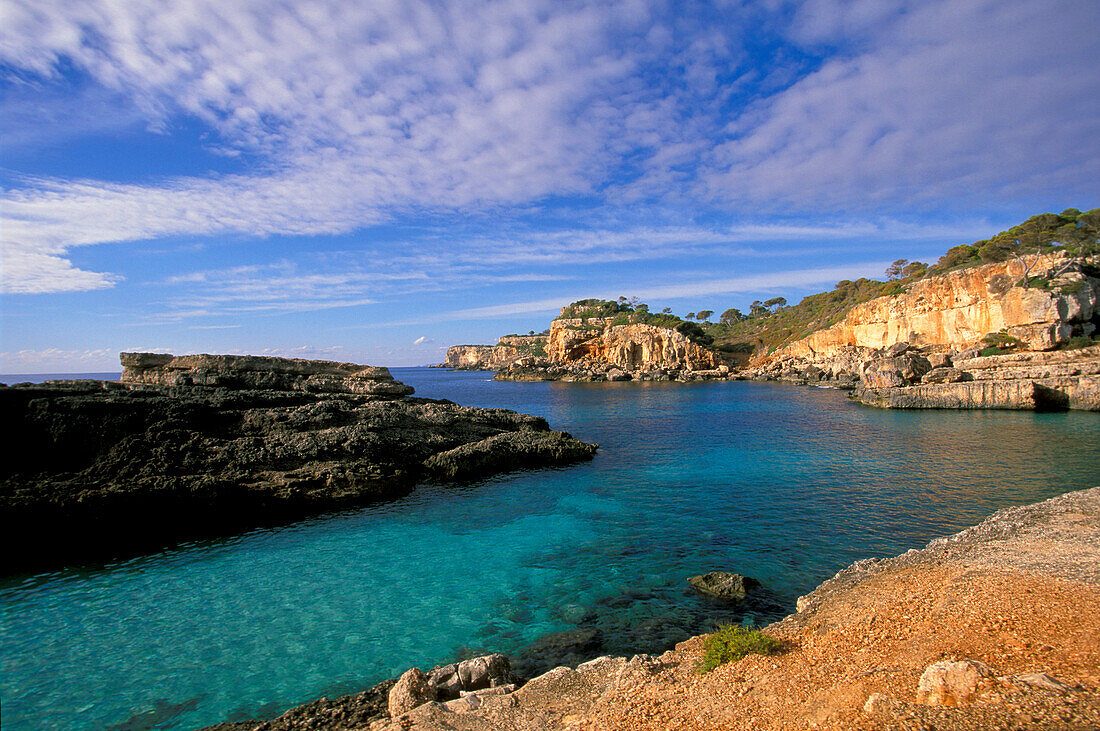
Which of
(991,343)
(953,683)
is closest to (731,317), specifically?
(991,343)

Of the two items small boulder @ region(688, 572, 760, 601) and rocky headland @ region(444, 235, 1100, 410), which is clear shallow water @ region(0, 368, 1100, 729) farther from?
rocky headland @ region(444, 235, 1100, 410)

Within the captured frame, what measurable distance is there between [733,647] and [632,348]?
94.0 metres

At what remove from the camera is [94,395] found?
17.7m

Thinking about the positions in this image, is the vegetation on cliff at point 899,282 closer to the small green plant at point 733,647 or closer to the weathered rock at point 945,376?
the weathered rock at point 945,376

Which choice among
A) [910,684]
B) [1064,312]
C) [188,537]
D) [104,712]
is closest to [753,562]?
[910,684]

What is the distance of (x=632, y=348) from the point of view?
326 feet

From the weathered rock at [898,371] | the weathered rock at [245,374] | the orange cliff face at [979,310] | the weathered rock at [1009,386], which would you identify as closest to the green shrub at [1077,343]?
the orange cliff face at [979,310]

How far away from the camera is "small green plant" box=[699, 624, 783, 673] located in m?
6.68

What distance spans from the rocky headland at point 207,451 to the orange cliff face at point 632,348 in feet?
242

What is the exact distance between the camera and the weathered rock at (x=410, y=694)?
6.12 metres

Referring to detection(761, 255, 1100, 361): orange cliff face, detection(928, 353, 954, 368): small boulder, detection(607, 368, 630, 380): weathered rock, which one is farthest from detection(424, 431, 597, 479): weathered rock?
detection(607, 368, 630, 380): weathered rock

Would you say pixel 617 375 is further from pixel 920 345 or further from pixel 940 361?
pixel 940 361

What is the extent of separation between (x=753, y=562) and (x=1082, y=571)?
18.4 feet

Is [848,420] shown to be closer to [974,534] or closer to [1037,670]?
[974,534]
